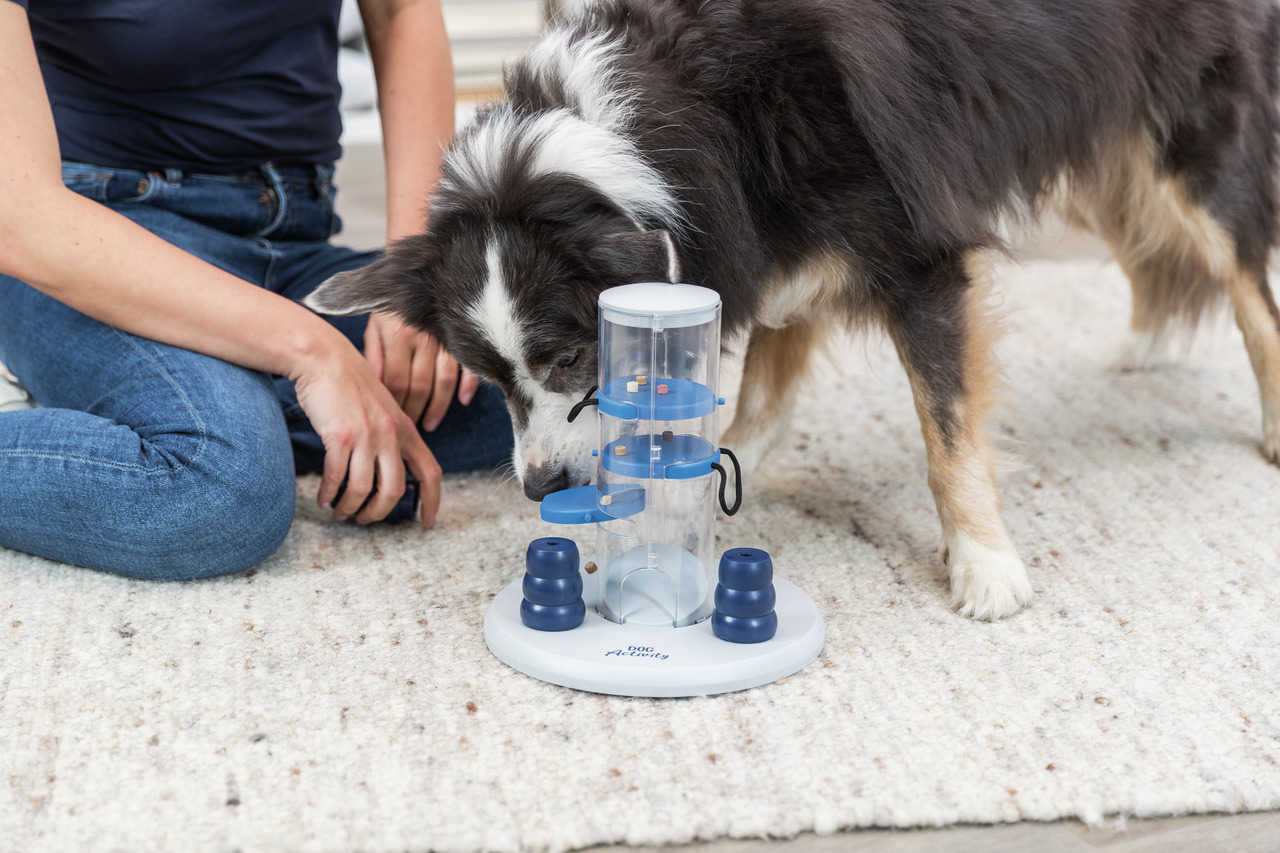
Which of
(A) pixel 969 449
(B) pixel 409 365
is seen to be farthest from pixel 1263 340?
(B) pixel 409 365

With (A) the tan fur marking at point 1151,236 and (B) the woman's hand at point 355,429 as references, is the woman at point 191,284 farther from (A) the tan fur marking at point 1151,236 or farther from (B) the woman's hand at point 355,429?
(A) the tan fur marking at point 1151,236

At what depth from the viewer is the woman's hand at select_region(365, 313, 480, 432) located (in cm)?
187

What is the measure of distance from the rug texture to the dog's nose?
184 millimetres

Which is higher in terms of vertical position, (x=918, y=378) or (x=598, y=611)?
(x=918, y=378)

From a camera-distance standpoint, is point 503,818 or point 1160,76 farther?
point 1160,76

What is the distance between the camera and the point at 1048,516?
6.37ft

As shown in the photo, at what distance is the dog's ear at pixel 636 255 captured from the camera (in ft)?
4.57

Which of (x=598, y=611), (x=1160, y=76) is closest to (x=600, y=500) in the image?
(x=598, y=611)

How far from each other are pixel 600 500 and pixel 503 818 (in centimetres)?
48

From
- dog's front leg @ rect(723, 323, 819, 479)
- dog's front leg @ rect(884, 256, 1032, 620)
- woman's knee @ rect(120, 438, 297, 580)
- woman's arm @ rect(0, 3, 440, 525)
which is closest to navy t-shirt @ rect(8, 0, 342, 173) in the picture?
woman's arm @ rect(0, 3, 440, 525)

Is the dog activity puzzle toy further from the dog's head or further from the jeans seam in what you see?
the jeans seam

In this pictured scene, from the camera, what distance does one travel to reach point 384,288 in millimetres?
1543

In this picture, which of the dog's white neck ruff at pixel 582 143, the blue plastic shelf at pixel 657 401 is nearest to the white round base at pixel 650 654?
the blue plastic shelf at pixel 657 401

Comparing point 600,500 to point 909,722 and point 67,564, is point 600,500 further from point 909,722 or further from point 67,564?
point 67,564
